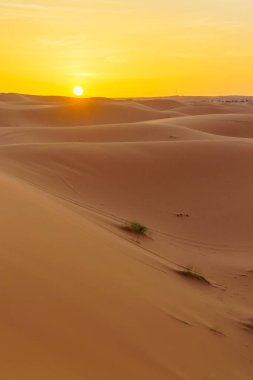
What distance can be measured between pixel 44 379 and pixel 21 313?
704 millimetres

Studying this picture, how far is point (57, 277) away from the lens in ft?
15.1

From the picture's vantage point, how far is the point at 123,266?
578 centimetres

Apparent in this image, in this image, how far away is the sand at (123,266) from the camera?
3.77 m

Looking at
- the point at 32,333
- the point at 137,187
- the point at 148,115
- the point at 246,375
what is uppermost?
the point at 148,115

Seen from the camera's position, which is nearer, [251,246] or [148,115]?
[251,246]

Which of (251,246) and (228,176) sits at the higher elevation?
(228,176)

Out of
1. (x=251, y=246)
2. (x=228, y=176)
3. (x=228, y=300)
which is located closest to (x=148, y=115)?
(x=228, y=176)

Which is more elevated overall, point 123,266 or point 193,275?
point 193,275

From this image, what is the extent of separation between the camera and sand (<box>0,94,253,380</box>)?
12.4 ft

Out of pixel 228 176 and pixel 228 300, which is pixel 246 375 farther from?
pixel 228 176

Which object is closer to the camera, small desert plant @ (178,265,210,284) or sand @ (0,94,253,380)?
sand @ (0,94,253,380)

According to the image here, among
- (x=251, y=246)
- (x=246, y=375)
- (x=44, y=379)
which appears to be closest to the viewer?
(x=44, y=379)

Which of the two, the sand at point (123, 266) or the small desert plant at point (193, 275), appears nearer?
the sand at point (123, 266)

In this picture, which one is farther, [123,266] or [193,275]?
[193,275]
